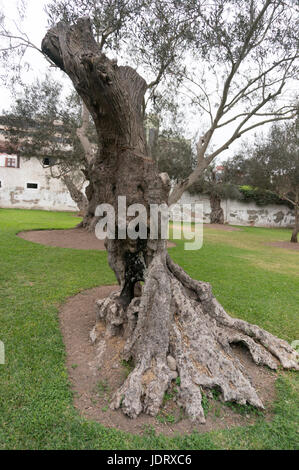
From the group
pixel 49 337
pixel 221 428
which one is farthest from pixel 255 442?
pixel 49 337

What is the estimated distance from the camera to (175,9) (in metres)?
7.09

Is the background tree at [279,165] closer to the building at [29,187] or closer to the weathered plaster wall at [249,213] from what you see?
the weathered plaster wall at [249,213]

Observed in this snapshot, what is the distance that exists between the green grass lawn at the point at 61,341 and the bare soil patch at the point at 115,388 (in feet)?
0.33

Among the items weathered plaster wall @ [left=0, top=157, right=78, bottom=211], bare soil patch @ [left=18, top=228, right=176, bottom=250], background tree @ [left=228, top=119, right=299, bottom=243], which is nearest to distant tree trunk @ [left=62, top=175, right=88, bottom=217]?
bare soil patch @ [left=18, top=228, right=176, bottom=250]

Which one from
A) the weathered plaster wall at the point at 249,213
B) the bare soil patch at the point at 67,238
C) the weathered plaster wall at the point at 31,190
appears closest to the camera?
the bare soil patch at the point at 67,238

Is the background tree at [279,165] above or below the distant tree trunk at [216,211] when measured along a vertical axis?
above

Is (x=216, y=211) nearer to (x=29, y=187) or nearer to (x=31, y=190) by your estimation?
(x=31, y=190)

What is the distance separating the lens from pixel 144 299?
134 inches

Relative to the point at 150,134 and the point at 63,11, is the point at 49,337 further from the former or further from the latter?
the point at 150,134

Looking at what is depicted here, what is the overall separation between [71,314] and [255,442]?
3347mm

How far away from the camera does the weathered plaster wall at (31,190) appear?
2579 centimetres

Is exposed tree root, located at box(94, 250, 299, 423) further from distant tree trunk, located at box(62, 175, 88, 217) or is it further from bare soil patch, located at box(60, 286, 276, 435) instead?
distant tree trunk, located at box(62, 175, 88, 217)

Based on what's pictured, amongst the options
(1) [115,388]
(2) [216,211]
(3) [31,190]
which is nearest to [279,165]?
(2) [216,211]

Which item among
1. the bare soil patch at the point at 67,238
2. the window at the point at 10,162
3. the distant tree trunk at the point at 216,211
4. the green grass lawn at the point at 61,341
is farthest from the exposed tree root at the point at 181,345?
the window at the point at 10,162
